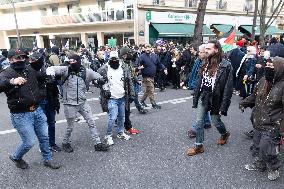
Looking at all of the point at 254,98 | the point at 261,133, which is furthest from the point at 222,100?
the point at 261,133

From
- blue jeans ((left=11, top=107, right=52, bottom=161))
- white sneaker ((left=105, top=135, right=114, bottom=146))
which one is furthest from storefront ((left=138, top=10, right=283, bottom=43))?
blue jeans ((left=11, top=107, right=52, bottom=161))

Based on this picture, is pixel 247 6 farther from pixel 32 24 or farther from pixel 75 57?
pixel 75 57

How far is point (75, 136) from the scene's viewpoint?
6121mm

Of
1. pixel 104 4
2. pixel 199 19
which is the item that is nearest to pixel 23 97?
pixel 199 19

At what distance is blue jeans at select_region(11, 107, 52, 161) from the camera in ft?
13.8

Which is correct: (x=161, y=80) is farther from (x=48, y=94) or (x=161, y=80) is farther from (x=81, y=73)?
(x=48, y=94)

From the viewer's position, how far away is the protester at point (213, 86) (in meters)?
4.66

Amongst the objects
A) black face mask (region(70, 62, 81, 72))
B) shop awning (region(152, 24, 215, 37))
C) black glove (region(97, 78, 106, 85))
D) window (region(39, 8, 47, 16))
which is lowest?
shop awning (region(152, 24, 215, 37))

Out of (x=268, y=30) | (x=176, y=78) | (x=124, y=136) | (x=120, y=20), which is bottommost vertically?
(x=176, y=78)

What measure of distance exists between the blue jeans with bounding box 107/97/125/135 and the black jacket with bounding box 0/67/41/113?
64.1 inches

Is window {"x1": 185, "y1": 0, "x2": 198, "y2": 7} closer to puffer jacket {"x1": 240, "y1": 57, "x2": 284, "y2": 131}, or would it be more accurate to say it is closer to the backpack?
the backpack

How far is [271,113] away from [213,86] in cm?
103

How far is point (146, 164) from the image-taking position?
466 centimetres

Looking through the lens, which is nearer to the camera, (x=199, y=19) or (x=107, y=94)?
(x=107, y=94)
